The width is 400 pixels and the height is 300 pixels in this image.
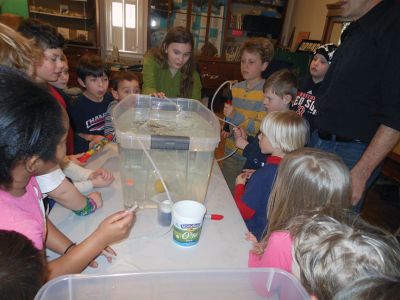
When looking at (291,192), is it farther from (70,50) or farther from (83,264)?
(70,50)

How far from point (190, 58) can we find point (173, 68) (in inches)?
4.8

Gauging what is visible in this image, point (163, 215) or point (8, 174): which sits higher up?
point (8, 174)

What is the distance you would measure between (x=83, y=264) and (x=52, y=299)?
0.19 metres

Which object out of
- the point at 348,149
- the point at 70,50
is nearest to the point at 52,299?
the point at 348,149

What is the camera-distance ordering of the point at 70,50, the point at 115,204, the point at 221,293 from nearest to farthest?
the point at 221,293 → the point at 115,204 → the point at 70,50

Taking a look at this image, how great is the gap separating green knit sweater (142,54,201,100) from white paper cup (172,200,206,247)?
40.7 inches

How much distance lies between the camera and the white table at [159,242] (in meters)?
0.73

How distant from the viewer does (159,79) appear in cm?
174

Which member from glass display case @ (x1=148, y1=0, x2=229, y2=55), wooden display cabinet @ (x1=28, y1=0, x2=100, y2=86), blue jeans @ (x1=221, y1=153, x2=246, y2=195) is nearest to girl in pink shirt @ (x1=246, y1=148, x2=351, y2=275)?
blue jeans @ (x1=221, y1=153, x2=246, y2=195)

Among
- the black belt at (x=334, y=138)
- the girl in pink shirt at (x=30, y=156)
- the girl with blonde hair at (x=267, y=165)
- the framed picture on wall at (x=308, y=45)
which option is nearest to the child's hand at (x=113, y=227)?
the girl in pink shirt at (x=30, y=156)

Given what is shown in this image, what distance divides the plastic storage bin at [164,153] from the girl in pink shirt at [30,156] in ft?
0.71

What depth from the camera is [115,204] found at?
0.95 metres

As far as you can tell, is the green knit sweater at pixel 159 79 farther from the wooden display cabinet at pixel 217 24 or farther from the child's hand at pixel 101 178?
the wooden display cabinet at pixel 217 24

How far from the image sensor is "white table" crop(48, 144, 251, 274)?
2.38 ft
